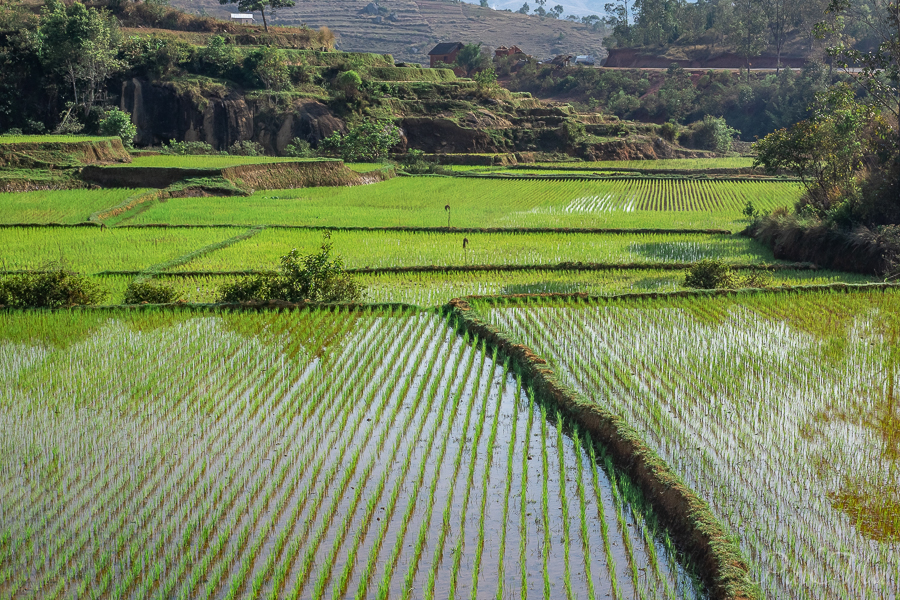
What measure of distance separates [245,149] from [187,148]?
2747 millimetres

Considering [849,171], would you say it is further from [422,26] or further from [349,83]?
[422,26]

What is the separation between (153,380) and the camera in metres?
7.41

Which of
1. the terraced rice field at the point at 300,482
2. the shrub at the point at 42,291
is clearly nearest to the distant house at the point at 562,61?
the shrub at the point at 42,291

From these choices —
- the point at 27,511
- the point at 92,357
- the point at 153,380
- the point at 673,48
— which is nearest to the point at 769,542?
the point at 27,511

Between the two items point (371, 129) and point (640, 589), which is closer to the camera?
point (640, 589)

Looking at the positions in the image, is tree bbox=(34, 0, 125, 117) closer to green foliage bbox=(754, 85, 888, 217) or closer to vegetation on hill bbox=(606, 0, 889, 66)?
green foliage bbox=(754, 85, 888, 217)

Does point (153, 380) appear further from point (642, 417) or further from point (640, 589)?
point (640, 589)

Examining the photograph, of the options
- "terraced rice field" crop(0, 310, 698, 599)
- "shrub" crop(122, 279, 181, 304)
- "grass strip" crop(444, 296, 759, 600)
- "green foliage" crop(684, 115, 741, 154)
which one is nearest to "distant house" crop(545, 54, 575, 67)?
"green foliage" crop(684, 115, 741, 154)

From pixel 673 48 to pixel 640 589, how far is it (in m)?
78.8

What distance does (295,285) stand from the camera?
10711mm

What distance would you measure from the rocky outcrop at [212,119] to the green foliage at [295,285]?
32574 millimetres

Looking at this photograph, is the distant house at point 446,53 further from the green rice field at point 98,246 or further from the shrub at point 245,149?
the green rice field at point 98,246

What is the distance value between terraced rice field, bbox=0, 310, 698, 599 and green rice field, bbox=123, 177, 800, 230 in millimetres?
10785

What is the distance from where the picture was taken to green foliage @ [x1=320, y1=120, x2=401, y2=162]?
37.8 m
